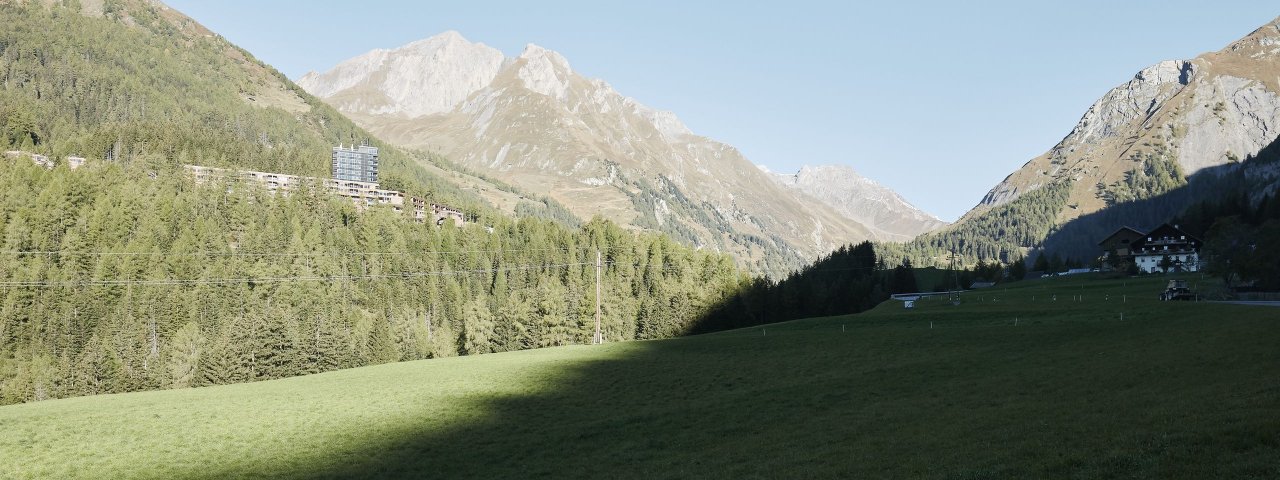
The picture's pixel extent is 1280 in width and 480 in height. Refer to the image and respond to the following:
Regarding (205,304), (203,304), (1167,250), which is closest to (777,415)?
(203,304)

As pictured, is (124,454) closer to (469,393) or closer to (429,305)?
(469,393)

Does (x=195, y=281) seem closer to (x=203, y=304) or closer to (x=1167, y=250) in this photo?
(x=203, y=304)

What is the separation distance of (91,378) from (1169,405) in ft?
473

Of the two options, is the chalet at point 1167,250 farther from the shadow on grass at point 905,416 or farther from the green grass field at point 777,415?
the shadow on grass at point 905,416

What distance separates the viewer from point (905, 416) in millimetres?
38500

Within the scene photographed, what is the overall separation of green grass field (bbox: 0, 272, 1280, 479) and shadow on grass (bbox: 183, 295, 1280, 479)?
0.16m

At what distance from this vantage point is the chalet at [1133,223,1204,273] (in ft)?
593

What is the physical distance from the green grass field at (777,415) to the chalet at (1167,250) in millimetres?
124613

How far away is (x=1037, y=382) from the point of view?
4341cm

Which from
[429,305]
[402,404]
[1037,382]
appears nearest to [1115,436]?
[1037,382]

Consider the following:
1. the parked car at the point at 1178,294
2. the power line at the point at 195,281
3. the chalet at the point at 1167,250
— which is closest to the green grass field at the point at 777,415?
the parked car at the point at 1178,294

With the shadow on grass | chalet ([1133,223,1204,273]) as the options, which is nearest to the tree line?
the shadow on grass

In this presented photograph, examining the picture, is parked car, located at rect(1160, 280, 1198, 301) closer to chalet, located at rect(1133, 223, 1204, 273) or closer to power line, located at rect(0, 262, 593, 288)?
chalet, located at rect(1133, 223, 1204, 273)

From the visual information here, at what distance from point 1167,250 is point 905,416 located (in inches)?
7391
